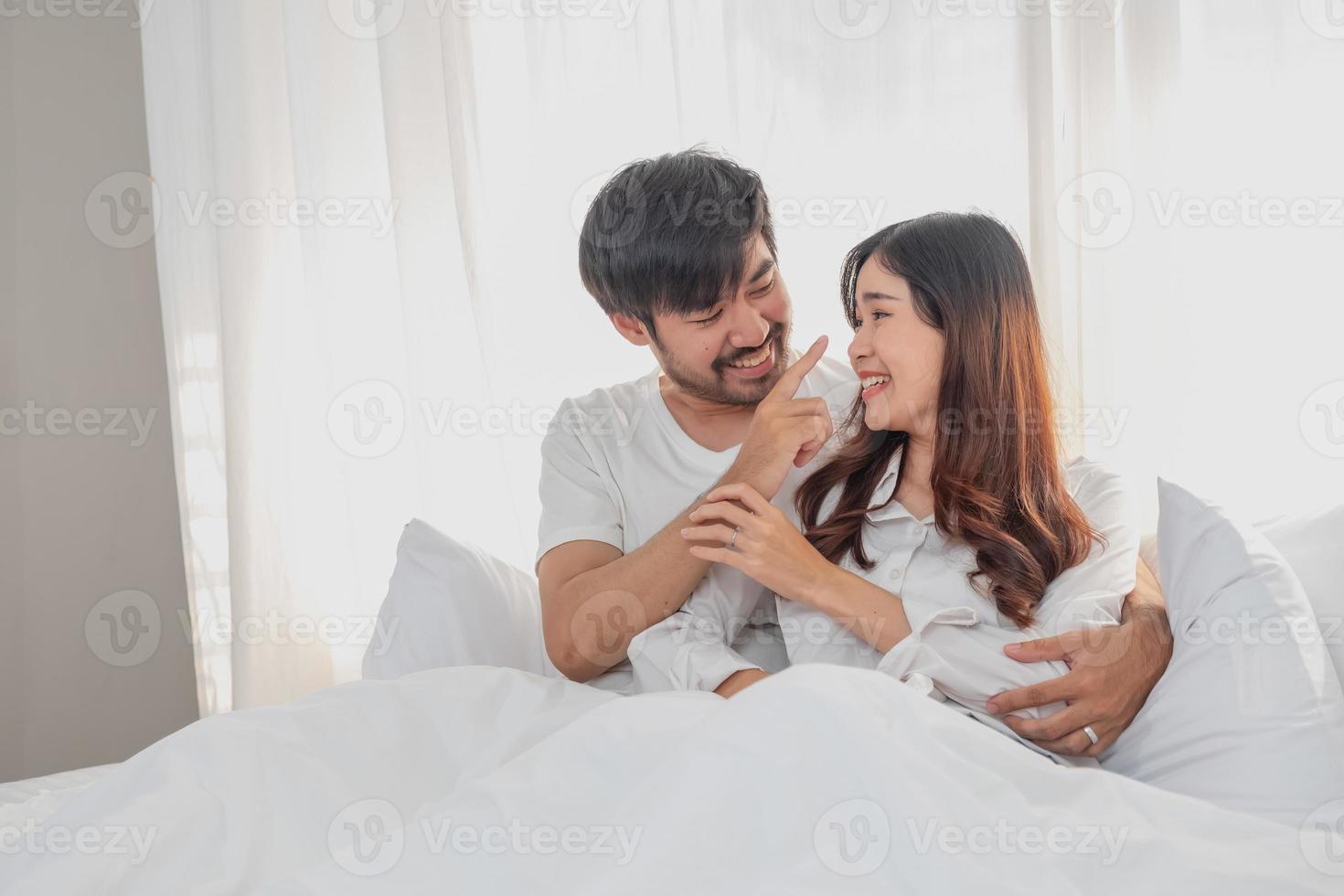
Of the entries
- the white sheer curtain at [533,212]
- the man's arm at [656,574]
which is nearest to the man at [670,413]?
the man's arm at [656,574]

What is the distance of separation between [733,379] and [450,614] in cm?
57

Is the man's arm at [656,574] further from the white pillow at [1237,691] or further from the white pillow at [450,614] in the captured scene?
the white pillow at [1237,691]

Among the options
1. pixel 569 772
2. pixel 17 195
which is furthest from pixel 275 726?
pixel 17 195

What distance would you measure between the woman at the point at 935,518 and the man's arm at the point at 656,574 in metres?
0.04

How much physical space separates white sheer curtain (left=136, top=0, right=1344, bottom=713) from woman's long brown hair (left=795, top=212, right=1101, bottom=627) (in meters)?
0.44

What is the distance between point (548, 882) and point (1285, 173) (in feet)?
5.53

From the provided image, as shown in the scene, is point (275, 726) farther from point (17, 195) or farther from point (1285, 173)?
point (17, 195)

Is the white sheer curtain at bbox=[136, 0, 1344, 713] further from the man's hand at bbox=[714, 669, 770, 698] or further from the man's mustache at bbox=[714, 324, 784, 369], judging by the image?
the man's hand at bbox=[714, 669, 770, 698]

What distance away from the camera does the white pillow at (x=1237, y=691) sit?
45.0 inches

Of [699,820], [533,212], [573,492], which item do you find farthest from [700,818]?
[533,212]

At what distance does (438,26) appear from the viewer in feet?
7.53

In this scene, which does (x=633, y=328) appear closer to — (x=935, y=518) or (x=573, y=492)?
(x=573, y=492)

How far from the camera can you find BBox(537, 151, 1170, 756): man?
1.53 metres

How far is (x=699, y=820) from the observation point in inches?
34.9
